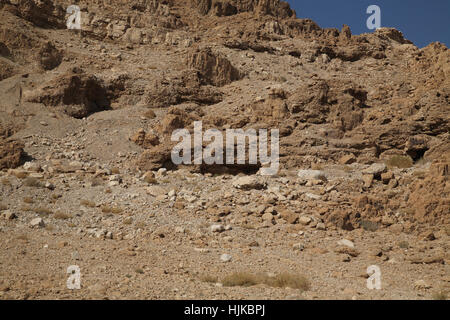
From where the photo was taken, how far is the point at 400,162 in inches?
504

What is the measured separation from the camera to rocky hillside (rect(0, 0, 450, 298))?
8828mm

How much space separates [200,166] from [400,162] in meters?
7.01

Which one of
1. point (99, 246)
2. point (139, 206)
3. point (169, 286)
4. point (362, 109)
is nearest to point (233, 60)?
point (362, 109)

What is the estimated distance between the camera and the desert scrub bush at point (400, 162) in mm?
12547

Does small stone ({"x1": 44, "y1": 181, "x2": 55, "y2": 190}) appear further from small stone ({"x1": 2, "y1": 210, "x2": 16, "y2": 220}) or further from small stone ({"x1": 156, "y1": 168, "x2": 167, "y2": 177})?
small stone ({"x1": 156, "y1": 168, "x2": 167, "y2": 177})

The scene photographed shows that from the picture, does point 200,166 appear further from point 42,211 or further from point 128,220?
point 42,211

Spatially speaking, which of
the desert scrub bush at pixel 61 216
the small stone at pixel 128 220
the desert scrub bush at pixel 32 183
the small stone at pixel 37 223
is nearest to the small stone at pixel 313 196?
the small stone at pixel 128 220

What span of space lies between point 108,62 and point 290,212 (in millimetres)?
17031

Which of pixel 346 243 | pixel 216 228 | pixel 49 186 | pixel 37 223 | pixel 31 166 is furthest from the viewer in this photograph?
pixel 31 166

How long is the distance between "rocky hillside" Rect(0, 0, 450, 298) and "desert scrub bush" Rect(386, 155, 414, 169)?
6 cm

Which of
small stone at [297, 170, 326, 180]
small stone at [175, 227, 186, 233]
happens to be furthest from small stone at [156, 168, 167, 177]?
small stone at [297, 170, 326, 180]

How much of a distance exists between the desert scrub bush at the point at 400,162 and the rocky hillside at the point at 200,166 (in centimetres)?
6

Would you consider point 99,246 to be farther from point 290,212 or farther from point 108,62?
point 108,62

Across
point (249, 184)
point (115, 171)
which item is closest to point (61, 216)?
point (115, 171)
